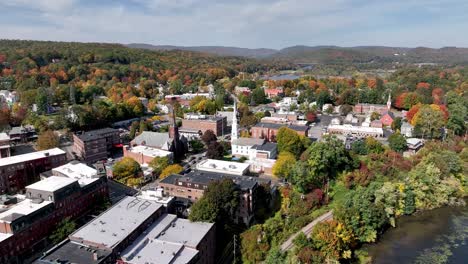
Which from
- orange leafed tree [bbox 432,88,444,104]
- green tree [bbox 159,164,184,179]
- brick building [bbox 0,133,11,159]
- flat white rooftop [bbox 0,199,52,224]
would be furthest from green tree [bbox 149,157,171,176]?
orange leafed tree [bbox 432,88,444,104]

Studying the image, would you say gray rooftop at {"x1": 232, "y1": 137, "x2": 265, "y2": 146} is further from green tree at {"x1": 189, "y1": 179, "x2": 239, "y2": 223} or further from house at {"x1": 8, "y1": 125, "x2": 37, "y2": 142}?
house at {"x1": 8, "y1": 125, "x2": 37, "y2": 142}

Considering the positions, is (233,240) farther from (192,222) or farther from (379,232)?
(379,232)

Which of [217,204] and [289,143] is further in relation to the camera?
[289,143]

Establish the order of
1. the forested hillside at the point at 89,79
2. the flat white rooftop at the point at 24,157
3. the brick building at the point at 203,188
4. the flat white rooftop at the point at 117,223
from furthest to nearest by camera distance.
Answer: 1. the forested hillside at the point at 89,79
2. the flat white rooftop at the point at 24,157
3. the brick building at the point at 203,188
4. the flat white rooftop at the point at 117,223

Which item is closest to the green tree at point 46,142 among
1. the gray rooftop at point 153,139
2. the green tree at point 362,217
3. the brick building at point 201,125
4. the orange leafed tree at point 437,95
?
the gray rooftop at point 153,139

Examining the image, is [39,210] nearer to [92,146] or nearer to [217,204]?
[217,204]

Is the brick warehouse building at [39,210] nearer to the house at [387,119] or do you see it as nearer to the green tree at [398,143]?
the green tree at [398,143]

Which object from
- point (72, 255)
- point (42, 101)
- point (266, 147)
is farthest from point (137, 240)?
point (42, 101)
